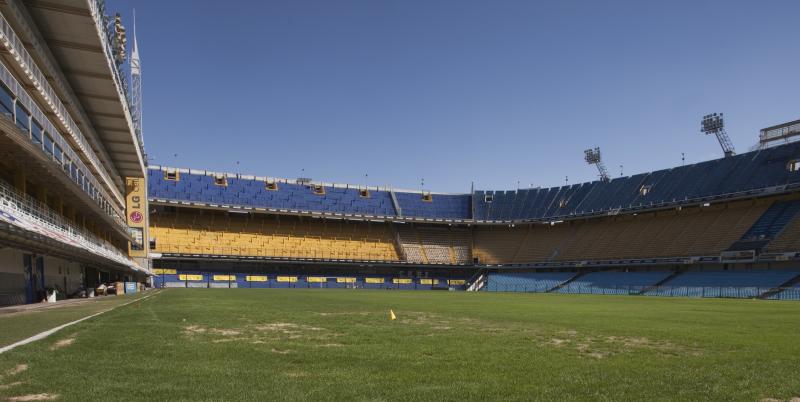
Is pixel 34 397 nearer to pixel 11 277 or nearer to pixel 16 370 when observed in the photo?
pixel 16 370

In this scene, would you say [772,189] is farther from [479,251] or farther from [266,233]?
[266,233]

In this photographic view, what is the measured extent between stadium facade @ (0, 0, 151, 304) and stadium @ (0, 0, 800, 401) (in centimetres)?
19

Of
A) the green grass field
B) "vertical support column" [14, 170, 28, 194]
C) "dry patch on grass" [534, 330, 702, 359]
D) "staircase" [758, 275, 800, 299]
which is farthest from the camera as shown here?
"staircase" [758, 275, 800, 299]

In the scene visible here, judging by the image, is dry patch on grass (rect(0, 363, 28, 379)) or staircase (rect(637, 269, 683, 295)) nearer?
dry patch on grass (rect(0, 363, 28, 379))

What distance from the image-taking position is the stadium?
24.2ft

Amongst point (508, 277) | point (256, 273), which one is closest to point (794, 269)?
point (508, 277)

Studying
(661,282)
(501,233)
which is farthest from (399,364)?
(501,233)

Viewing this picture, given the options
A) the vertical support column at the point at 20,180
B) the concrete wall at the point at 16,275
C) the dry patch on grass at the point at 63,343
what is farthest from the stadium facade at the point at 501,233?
the dry patch on grass at the point at 63,343

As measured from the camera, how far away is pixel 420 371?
7.65m

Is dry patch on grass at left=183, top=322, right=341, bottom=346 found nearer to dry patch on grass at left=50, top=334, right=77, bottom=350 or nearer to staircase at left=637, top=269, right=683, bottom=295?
dry patch on grass at left=50, top=334, right=77, bottom=350

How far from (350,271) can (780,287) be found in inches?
2104

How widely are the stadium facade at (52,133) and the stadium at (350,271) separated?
186 mm

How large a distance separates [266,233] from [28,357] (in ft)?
232

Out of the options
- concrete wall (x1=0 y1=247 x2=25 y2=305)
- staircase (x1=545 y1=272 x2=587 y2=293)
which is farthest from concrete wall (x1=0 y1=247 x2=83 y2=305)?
staircase (x1=545 y1=272 x2=587 y2=293)
